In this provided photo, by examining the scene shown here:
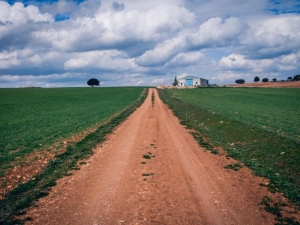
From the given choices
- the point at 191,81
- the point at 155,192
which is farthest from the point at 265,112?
the point at 191,81

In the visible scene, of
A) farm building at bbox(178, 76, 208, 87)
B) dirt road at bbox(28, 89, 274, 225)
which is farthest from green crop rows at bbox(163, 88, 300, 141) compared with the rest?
farm building at bbox(178, 76, 208, 87)

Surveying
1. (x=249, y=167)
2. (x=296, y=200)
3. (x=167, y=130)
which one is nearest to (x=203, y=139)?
(x=167, y=130)

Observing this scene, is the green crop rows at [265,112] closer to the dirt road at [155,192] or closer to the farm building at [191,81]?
the dirt road at [155,192]

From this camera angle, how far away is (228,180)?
10.6m

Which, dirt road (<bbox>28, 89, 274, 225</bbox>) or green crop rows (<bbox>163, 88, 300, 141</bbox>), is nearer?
dirt road (<bbox>28, 89, 274, 225</bbox>)

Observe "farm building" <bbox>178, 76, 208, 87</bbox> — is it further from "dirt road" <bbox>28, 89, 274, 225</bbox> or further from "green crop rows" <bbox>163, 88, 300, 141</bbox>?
"dirt road" <bbox>28, 89, 274, 225</bbox>

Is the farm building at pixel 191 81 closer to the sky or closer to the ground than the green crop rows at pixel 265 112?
closer to the sky

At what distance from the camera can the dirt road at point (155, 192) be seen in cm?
764

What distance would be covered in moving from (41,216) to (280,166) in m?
11.4

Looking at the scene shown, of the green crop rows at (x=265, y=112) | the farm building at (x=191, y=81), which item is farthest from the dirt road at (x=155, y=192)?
the farm building at (x=191, y=81)

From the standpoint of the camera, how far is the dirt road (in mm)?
7645

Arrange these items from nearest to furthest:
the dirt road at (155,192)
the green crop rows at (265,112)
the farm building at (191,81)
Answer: the dirt road at (155,192), the green crop rows at (265,112), the farm building at (191,81)

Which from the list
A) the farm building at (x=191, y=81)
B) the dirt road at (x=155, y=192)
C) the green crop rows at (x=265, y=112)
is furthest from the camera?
the farm building at (x=191, y=81)

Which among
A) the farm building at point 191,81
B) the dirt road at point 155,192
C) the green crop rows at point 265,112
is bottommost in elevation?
the dirt road at point 155,192
